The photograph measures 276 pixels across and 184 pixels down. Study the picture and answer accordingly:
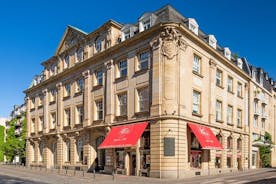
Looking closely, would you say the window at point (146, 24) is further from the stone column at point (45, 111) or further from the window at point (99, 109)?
the stone column at point (45, 111)

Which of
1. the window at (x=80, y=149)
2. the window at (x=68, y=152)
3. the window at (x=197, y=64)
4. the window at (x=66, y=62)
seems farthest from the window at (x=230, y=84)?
the window at (x=66, y=62)

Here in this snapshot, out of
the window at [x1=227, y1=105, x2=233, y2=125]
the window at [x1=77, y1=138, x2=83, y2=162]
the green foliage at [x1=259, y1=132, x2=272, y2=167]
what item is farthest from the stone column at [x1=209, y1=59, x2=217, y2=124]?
the green foliage at [x1=259, y1=132, x2=272, y2=167]

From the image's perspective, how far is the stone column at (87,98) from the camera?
36500 millimetres

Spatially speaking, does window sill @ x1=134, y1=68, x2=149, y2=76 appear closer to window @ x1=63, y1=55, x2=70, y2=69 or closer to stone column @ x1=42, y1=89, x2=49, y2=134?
window @ x1=63, y1=55, x2=70, y2=69

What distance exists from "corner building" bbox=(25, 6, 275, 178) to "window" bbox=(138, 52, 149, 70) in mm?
100

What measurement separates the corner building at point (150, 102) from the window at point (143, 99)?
0.10 meters

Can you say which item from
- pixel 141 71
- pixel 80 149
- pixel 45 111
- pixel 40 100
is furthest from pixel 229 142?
pixel 40 100

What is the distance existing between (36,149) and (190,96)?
3208 cm

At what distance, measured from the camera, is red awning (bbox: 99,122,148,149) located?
2747cm

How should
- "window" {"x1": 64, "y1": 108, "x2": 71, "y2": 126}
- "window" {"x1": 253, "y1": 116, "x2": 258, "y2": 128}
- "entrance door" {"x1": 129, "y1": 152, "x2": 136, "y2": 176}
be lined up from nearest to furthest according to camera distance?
"entrance door" {"x1": 129, "y1": 152, "x2": 136, "y2": 176}, "window" {"x1": 64, "y1": 108, "x2": 71, "y2": 126}, "window" {"x1": 253, "y1": 116, "x2": 258, "y2": 128}

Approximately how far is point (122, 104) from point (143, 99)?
354 cm

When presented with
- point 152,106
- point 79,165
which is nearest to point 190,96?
point 152,106

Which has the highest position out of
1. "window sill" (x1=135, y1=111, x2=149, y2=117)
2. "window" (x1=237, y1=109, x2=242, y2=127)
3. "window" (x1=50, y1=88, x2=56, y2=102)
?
"window" (x1=50, y1=88, x2=56, y2=102)

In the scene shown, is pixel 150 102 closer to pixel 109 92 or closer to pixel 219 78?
pixel 109 92
